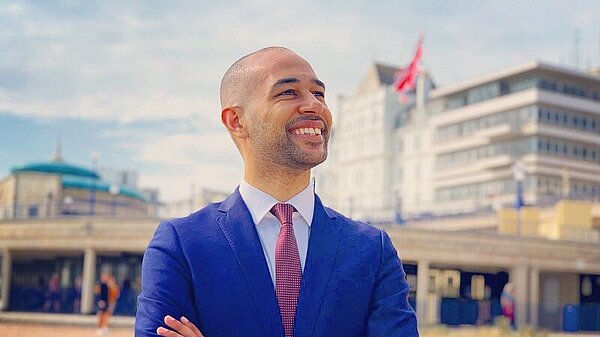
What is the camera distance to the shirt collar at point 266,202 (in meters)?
2.63

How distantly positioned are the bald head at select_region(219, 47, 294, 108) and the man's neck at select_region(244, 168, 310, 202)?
9.0 inches

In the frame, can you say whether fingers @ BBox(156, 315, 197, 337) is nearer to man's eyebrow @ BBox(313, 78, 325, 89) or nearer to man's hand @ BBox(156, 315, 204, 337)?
man's hand @ BBox(156, 315, 204, 337)

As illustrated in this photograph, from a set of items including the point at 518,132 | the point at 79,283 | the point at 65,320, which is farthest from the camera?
the point at 518,132

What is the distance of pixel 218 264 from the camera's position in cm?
250

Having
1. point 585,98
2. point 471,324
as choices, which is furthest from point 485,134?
point 471,324

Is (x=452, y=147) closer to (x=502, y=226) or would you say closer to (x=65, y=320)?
(x=502, y=226)

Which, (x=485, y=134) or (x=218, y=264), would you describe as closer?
(x=218, y=264)

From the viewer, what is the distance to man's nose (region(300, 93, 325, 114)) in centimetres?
255

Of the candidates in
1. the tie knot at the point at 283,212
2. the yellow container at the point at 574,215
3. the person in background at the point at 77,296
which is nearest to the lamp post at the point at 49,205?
the person in background at the point at 77,296

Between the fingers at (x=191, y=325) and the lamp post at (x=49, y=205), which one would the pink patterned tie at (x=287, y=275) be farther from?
the lamp post at (x=49, y=205)

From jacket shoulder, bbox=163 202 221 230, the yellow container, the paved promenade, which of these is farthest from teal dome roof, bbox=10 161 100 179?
jacket shoulder, bbox=163 202 221 230

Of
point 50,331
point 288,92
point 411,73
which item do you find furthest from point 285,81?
point 411,73

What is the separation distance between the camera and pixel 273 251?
103 inches

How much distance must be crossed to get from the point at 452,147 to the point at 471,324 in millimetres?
40840
